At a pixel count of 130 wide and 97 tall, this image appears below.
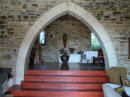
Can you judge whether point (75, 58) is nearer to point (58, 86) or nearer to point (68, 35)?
point (68, 35)

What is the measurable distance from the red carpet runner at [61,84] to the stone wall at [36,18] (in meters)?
0.85

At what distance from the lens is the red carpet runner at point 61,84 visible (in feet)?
13.9

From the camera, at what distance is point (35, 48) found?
24.9ft

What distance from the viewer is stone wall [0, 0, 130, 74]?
495 cm

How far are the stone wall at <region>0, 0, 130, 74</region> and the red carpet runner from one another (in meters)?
0.85

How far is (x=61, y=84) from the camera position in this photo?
15.2ft

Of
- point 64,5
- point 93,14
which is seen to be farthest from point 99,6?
point 64,5

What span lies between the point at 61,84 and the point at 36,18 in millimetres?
2422

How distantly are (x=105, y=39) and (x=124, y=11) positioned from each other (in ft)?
3.99

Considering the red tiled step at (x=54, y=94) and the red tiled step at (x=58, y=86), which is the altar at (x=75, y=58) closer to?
the red tiled step at (x=58, y=86)

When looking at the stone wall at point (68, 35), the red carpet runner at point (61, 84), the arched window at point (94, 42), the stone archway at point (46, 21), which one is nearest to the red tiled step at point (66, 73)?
the red carpet runner at point (61, 84)

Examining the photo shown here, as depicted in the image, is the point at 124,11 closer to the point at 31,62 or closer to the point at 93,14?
the point at 93,14

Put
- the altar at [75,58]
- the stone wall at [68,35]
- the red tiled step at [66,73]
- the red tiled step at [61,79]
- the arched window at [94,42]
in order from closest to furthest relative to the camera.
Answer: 1. the red tiled step at [61,79]
2. the red tiled step at [66,73]
3. the altar at [75,58]
4. the stone wall at [68,35]
5. the arched window at [94,42]

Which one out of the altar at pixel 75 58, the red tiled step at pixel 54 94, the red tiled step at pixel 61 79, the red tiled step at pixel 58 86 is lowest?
the red tiled step at pixel 54 94
